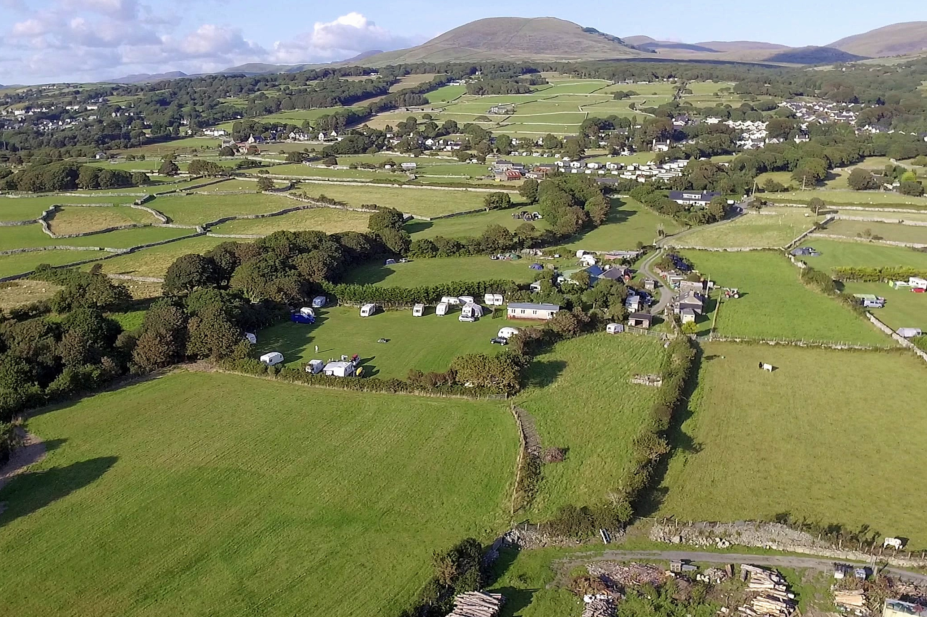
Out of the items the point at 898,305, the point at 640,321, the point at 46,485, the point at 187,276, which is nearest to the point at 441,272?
the point at 640,321

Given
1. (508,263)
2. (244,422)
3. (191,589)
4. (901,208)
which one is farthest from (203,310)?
(901,208)

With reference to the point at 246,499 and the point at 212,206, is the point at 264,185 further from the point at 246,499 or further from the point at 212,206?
the point at 246,499

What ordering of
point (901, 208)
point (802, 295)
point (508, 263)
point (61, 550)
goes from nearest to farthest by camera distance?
point (61, 550), point (802, 295), point (508, 263), point (901, 208)

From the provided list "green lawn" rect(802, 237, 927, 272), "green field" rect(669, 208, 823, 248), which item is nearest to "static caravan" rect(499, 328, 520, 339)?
"green field" rect(669, 208, 823, 248)

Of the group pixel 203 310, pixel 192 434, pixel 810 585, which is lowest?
pixel 810 585

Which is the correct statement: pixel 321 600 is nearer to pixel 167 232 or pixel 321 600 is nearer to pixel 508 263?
pixel 508 263

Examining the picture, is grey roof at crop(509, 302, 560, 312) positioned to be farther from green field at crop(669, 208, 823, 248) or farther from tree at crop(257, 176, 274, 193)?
tree at crop(257, 176, 274, 193)

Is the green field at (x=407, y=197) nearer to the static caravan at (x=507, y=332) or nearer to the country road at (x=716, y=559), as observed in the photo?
the static caravan at (x=507, y=332)
